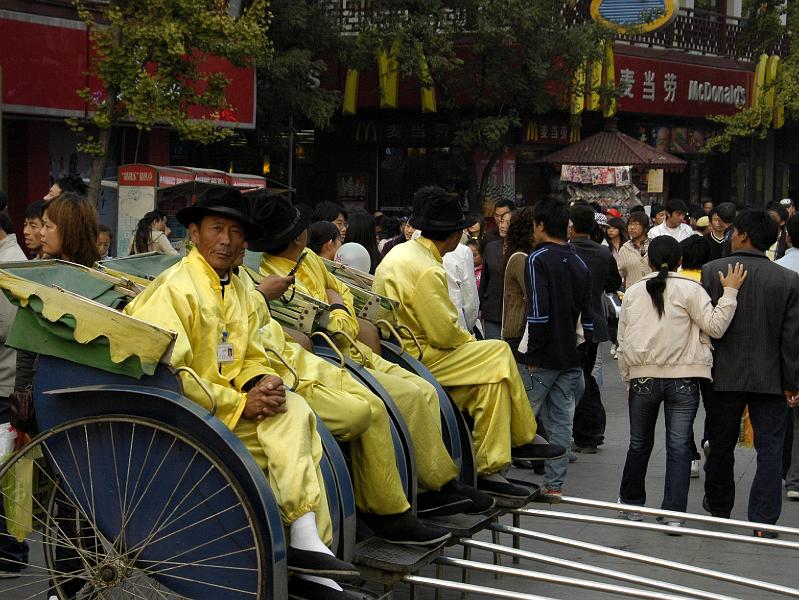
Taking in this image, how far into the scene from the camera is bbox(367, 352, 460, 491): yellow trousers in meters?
5.55

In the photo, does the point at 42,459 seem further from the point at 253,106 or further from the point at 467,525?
the point at 253,106

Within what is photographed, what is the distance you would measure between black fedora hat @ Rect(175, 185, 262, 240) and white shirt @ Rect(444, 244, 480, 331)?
489 cm

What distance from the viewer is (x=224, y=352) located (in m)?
4.76

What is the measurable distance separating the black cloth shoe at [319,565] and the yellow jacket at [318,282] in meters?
1.66

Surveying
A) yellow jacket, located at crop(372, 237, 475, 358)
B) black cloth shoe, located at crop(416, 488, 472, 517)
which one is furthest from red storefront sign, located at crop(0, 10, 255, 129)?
black cloth shoe, located at crop(416, 488, 472, 517)

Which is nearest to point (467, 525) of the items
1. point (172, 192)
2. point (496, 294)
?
point (496, 294)

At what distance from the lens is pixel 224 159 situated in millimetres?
22125

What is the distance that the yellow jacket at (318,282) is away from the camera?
6098mm

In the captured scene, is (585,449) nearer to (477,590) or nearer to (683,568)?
(683,568)

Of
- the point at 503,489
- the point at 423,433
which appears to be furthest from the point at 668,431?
the point at 423,433

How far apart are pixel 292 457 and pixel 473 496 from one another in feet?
4.57

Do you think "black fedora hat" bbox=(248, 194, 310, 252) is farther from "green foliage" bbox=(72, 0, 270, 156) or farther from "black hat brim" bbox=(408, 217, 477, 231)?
"green foliage" bbox=(72, 0, 270, 156)

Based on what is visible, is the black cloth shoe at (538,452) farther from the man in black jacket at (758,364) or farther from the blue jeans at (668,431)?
the man in black jacket at (758,364)

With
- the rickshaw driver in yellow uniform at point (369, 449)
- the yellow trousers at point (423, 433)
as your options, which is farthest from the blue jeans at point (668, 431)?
the rickshaw driver in yellow uniform at point (369, 449)
